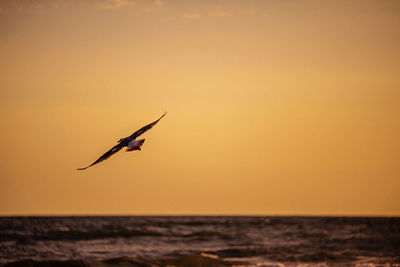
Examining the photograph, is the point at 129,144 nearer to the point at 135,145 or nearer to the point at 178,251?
the point at 135,145

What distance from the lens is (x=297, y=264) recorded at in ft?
71.2

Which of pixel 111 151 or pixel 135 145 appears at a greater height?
pixel 135 145

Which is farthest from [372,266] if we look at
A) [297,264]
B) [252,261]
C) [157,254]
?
[157,254]

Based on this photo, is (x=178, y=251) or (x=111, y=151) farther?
(x=178, y=251)

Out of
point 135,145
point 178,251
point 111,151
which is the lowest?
point 178,251

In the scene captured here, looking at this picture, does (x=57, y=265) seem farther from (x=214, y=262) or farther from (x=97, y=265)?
(x=214, y=262)

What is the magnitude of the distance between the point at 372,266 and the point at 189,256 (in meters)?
7.47

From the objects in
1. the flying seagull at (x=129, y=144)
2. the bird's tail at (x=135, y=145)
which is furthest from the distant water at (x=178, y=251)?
the bird's tail at (x=135, y=145)

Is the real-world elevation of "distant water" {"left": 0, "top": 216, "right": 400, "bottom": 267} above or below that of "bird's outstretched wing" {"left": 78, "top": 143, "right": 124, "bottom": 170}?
below

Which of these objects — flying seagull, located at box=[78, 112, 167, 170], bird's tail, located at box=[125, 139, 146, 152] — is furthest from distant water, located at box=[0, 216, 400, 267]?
bird's tail, located at box=[125, 139, 146, 152]

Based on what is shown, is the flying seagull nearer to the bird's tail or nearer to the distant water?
the bird's tail

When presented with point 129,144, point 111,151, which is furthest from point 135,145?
point 111,151

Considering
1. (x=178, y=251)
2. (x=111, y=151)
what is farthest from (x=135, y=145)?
(x=178, y=251)

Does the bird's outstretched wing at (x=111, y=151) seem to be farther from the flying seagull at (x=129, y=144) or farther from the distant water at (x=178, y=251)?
Answer: the distant water at (x=178, y=251)
